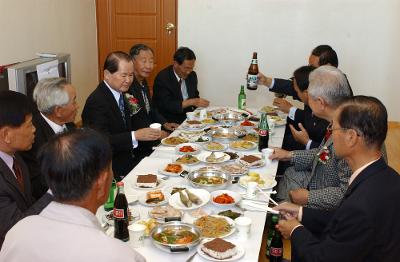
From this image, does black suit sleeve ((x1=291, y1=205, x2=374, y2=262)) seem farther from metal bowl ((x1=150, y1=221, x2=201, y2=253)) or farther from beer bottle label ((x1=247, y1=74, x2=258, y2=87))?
beer bottle label ((x1=247, y1=74, x2=258, y2=87))

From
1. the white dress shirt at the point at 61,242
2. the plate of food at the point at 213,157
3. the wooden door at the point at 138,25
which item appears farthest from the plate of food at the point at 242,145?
the wooden door at the point at 138,25

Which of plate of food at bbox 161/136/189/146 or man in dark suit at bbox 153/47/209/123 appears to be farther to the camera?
man in dark suit at bbox 153/47/209/123

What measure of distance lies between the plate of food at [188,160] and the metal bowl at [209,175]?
0.48 ft

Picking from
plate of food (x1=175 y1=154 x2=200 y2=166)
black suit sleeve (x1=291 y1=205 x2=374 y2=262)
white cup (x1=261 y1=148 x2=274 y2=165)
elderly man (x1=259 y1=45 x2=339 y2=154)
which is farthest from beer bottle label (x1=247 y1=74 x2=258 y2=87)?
black suit sleeve (x1=291 y1=205 x2=374 y2=262)

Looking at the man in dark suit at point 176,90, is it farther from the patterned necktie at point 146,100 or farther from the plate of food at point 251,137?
the plate of food at point 251,137

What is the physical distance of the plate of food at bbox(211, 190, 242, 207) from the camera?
2.05 m

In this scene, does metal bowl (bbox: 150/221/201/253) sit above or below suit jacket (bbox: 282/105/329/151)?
below

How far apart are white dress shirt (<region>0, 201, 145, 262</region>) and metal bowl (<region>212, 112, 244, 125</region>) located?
→ 247 cm

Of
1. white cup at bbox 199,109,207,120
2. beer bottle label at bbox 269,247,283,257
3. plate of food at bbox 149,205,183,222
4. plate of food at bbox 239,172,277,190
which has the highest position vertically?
white cup at bbox 199,109,207,120

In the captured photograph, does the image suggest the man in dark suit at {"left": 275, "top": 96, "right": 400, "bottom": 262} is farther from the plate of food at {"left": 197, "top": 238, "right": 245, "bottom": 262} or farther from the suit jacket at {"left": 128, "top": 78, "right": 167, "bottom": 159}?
the suit jacket at {"left": 128, "top": 78, "right": 167, "bottom": 159}

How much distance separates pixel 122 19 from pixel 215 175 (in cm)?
444

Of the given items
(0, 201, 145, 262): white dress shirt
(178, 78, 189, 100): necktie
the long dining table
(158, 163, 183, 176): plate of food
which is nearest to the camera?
(0, 201, 145, 262): white dress shirt

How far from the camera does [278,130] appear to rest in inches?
137

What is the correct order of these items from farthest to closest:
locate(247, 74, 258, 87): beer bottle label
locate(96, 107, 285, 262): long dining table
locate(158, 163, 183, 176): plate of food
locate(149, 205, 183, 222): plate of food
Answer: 1. locate(247, 74, 258, 87): beer bottle label
2. locate(158, 163, 183, 176): plate of food
3. locate(149, 205, 183, 222): plate of food
4. locate(96, 107, 285, 262): long dining table
